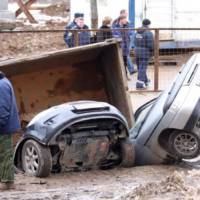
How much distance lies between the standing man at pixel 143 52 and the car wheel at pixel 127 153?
6827mm

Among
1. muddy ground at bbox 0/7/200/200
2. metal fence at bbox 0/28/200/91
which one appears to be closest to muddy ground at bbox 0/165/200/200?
muddy ground at bbox 0/7/200/200

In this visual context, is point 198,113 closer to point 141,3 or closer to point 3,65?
point 3,65

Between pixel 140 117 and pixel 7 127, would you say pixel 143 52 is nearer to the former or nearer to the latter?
pixel 140 117

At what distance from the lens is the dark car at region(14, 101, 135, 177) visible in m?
8.55

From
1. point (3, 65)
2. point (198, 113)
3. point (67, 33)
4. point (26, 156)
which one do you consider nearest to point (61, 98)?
point (3, 65)

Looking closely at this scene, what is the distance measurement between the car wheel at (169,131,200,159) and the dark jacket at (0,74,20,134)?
186 cm

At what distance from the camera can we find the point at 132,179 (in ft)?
27.4

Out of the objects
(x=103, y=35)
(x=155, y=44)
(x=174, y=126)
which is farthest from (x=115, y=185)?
(x=103, y=35)

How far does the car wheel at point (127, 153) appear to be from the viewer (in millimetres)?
9039

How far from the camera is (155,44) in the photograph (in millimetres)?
15695

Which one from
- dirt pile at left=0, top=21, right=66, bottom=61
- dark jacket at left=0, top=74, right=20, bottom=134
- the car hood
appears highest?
dark jacket at left=0, top=74, right=20, bottom=134

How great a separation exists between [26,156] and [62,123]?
2.26 feet

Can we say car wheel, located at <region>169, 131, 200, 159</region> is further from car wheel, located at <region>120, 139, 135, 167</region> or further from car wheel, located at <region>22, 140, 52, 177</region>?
car wheel, located at <region>22, 140, 52, 177</region>

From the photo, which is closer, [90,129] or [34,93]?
[90,129]
